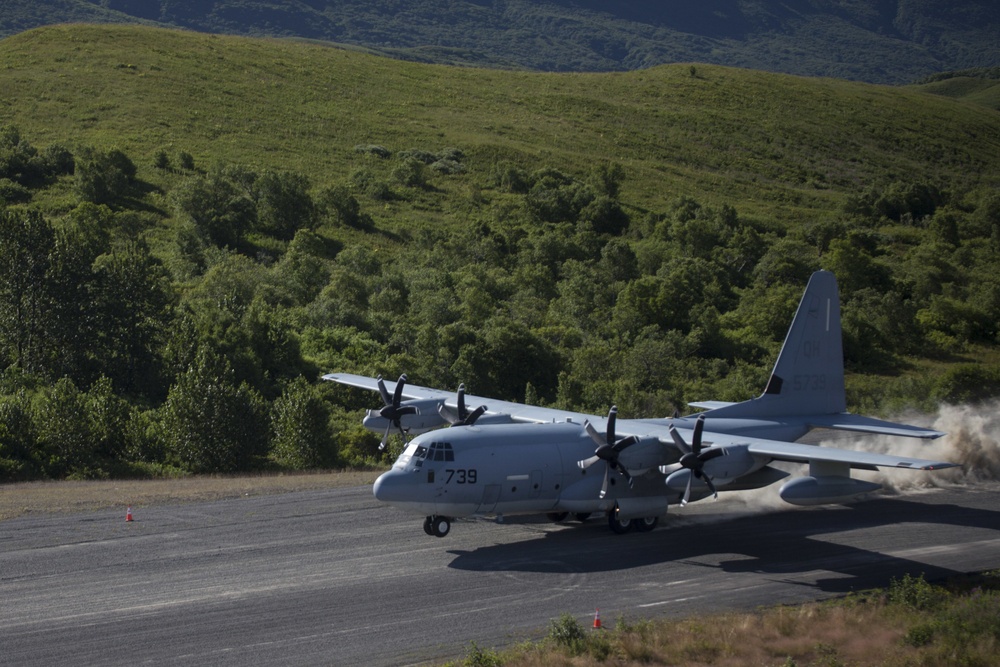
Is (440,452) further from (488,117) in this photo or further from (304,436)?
(488,117)

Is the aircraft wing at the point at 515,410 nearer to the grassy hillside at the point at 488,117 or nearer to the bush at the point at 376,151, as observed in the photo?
the grassy hillside at the point at 488,117

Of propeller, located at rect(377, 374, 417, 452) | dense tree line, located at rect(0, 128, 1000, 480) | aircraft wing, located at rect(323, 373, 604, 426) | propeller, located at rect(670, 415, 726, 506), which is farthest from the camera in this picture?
dense tree line, located at rect(0, 128, 1000, 480)

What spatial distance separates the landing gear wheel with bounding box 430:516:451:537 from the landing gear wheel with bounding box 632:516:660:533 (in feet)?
19.3

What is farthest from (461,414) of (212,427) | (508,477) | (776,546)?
(212,427)

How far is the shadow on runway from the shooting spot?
2611 cm

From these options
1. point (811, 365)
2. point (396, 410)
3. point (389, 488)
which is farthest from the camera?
point (396, 410)

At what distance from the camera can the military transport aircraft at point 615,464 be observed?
26609mm

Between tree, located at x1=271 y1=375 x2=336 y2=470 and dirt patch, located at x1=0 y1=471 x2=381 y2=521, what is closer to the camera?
dirt patch, located at x1=0 y1=471 x2=381 y2=521

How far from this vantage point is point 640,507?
29188 mm

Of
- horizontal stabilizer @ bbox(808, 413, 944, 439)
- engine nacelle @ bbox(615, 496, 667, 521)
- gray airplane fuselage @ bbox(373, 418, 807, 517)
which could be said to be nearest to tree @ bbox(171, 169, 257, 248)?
gray airplane fuselage @ bbox(373, 418, 807, 517)

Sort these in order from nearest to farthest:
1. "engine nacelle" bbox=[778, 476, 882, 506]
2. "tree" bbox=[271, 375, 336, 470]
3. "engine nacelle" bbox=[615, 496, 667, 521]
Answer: "engine nacelle" bbox=[778, 476, 882, 506]
"engine nacelle" bbox=[615, 496, 667, 521]
"tree" bbox=[271, 375, 336, 470]

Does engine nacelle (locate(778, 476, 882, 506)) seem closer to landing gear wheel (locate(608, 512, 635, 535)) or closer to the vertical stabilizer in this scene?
landing gear wheel (locate(608, 512, 635, 535))

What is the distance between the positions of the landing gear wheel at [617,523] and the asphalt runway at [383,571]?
385 millimetres

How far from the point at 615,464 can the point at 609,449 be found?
1.71 feet
